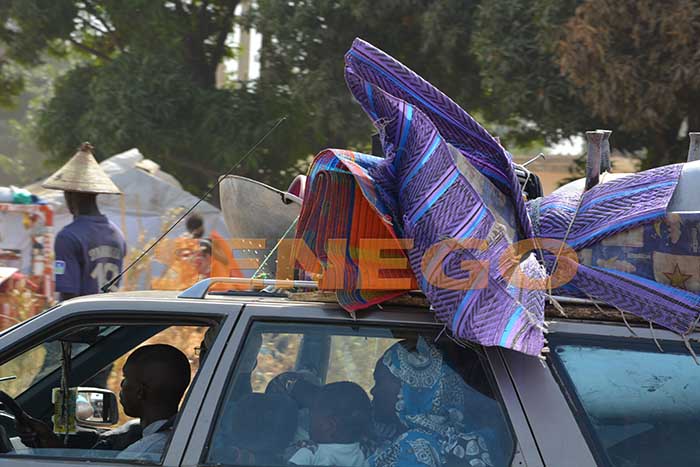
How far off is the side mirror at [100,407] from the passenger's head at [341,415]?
1.28 metres

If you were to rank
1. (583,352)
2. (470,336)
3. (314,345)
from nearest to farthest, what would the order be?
(470,336), (583,352), (314,345)

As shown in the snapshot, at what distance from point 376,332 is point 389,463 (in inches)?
14.3

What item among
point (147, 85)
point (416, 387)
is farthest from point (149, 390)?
point (147, 85)

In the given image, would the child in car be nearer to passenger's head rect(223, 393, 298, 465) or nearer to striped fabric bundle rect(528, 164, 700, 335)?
passenger's head rect(223, 393, 298, 465)

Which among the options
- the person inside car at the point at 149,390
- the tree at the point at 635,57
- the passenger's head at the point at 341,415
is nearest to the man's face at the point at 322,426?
the passenger's head at the point at 341,415

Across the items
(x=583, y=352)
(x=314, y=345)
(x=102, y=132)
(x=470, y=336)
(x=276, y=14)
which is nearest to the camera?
(x=470, y=336)

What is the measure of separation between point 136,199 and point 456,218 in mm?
8023

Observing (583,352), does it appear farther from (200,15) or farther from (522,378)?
(200,15)

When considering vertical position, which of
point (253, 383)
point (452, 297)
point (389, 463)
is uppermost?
point (452, 297)

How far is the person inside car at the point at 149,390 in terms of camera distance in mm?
3025

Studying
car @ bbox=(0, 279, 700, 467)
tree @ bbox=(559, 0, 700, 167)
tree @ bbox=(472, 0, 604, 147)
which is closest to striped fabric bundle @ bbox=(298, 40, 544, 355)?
car @ bbox=(0, 279, 700, 467)

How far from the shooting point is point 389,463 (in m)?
2.46

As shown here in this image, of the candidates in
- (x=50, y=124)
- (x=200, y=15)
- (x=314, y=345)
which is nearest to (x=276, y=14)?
(x=200, y=15)

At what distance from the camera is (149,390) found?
3035 mm
